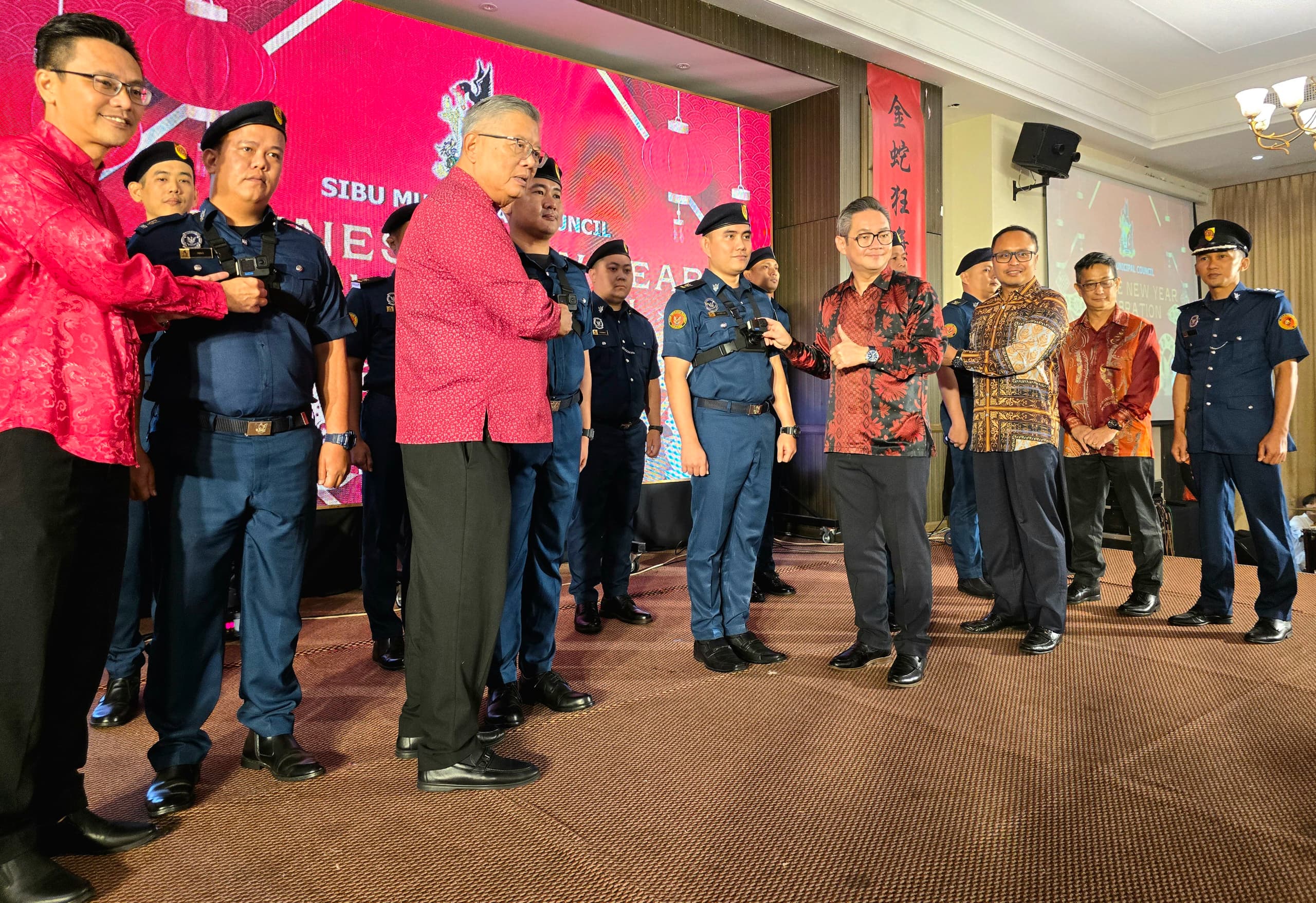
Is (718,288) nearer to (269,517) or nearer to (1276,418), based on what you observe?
(269,517)

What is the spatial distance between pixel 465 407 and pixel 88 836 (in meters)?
1.10

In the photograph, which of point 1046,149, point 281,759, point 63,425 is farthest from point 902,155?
point 63,425

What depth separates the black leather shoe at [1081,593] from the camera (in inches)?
145

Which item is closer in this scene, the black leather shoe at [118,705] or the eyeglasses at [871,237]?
the black leather shoe at [118,705]

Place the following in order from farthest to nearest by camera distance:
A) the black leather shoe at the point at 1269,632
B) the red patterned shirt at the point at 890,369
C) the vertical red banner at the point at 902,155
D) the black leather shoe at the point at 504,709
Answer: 1. the vertical red banner at the point at 902,155
2. the black leather shoe at the point at 1269,632
3. the red patterned shirt at the point at 890,369
4. the black leather shoe at the point at 504,709

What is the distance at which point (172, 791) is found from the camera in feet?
5.82

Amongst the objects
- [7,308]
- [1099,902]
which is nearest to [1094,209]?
[1099,902]

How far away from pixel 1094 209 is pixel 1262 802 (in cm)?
817

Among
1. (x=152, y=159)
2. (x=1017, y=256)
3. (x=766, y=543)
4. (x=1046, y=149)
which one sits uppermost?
(x=1046, y=149)

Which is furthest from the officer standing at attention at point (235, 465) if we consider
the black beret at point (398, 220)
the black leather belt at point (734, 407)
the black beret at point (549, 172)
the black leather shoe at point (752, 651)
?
the black leather shoe at point (752, 651)

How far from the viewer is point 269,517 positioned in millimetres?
1914

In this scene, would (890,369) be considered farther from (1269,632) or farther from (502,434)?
(1269,632)

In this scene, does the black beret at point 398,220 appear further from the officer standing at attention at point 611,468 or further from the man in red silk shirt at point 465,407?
the man in red silk shirt at point 465,407

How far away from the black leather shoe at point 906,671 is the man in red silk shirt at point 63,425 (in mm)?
2051
